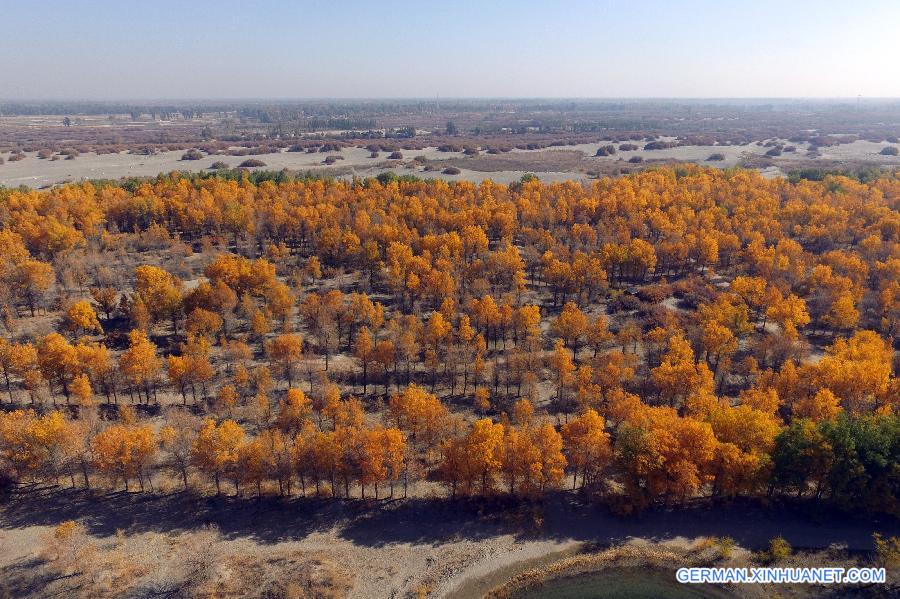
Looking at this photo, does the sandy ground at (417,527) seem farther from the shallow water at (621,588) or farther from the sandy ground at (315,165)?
the sandy ground at (315,165)

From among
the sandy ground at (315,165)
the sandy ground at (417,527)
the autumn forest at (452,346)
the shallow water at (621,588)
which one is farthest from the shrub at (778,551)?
the sandy ground at (315,165)

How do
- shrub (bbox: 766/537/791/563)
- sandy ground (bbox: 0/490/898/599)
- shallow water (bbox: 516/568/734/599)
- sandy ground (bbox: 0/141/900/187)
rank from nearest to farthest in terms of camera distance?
shallow water (bbox: 516/568/734/599) → sandy ground (bbox: 0/490/898/599) → shrub (bbox: 766/537/791/563) → sandy ground (bbox: 0/141/900/187)

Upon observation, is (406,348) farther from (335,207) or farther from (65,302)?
(335,207)

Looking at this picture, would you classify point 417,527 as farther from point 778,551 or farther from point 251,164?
point 251,164

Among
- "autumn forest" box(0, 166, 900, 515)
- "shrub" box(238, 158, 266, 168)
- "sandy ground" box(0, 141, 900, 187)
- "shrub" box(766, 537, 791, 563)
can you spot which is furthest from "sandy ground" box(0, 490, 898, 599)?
"shrub" box(238, 158, 266, 168)

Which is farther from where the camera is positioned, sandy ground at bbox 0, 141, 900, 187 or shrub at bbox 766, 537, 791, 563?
sandy ground at bbox 0, 141, 900, 187

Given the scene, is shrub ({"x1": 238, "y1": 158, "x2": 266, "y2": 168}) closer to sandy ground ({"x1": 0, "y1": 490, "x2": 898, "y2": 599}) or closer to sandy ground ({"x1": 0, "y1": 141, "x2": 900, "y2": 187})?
sandy ground ({"x1": 0, "y1": 141, "x2": 900, "y2": 187})
